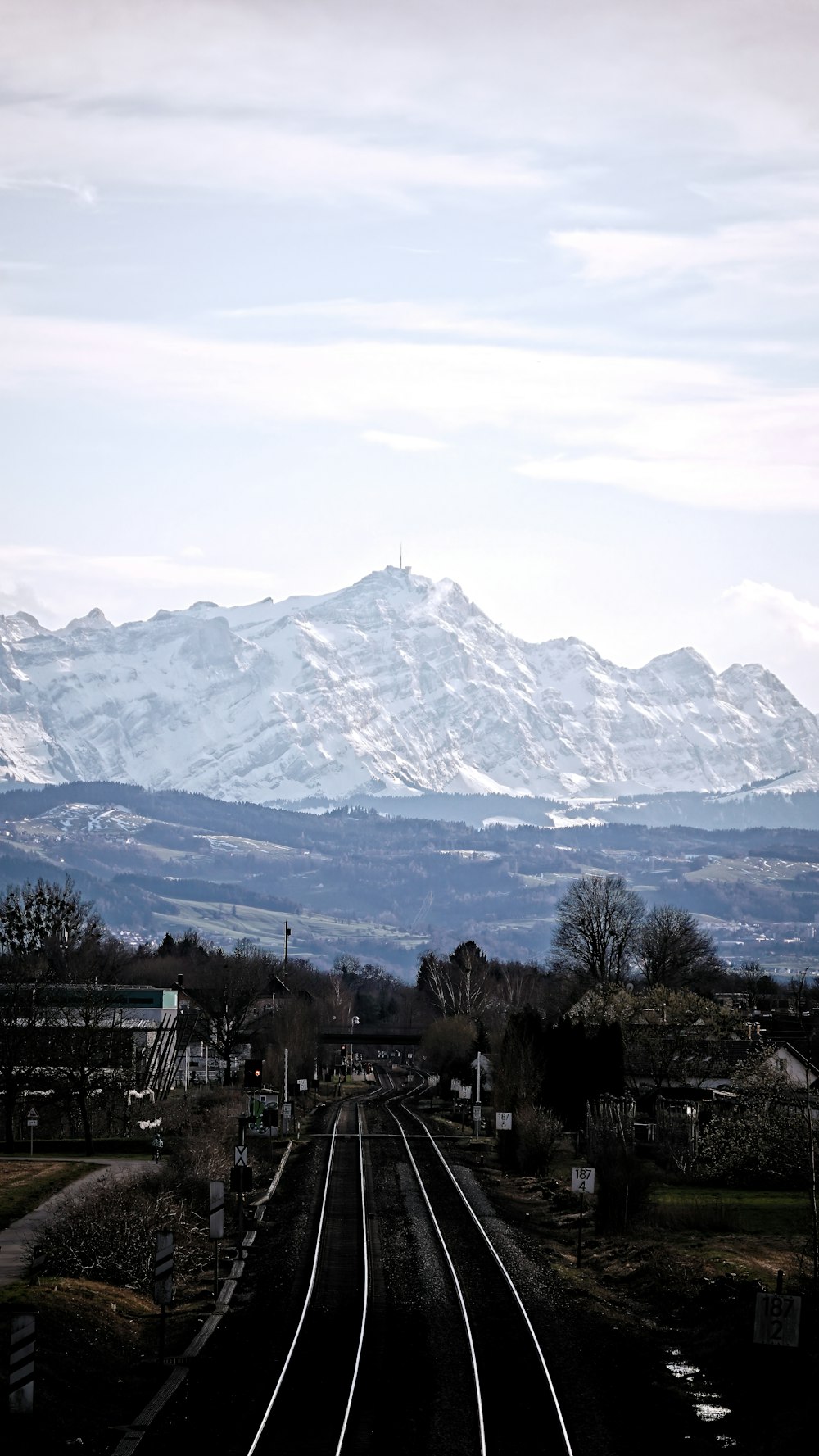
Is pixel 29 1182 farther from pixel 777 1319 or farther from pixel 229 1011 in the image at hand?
pixel 229 1011

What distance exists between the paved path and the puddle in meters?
14.5

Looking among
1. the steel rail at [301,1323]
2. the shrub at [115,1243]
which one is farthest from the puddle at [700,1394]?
the shrub at [115,1243]

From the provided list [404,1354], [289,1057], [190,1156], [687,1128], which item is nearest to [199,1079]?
[289,1057]

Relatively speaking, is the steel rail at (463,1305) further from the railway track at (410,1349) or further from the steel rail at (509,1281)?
the steel rail at (509,1281)

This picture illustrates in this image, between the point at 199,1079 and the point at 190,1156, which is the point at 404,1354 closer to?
the point at 190,1156

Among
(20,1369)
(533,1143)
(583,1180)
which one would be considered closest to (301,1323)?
(20,1369)

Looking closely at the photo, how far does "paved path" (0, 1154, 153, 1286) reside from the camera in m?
42.6

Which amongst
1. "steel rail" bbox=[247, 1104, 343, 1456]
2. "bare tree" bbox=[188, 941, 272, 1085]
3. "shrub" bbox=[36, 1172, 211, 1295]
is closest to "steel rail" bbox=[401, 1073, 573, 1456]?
"steel rail" bbox=[247, 1104, 343, 1456]

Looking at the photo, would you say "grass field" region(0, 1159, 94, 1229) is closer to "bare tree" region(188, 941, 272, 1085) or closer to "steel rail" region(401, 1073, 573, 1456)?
"steel rail" region(401, 1073, 573, 1456)

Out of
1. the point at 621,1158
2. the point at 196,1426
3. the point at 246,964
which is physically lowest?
the point at 196,1426

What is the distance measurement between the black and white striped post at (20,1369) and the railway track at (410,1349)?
3.53 meters

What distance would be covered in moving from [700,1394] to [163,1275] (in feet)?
33.3

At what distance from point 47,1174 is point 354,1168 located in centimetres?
1151

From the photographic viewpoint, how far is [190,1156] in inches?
2143
